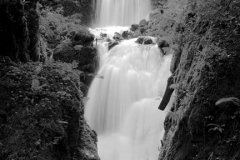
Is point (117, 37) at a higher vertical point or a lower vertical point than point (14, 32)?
higher

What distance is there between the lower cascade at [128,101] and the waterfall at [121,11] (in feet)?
36.3

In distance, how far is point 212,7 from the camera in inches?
265

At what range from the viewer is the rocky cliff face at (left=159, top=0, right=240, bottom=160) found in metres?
5.39

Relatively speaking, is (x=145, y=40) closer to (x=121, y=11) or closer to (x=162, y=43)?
(x=162, y=43)

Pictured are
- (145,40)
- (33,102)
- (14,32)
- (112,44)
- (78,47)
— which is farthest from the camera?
(112,44)

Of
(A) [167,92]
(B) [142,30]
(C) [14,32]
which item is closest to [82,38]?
(B) [142,30]

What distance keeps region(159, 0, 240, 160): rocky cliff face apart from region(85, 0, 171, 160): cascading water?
225 inches

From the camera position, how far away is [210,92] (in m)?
5.98

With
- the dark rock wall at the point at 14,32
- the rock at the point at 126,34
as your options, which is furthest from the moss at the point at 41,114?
the rock at the point at 126,34

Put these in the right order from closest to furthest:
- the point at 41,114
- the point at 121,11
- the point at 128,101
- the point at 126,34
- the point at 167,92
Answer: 1. the point at 41,114
2. the point at 167,92
3. the point at 128,101
4. the point at 126,34
5. the point at 121,11

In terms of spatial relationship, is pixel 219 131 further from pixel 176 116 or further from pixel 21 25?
pixel 21 25

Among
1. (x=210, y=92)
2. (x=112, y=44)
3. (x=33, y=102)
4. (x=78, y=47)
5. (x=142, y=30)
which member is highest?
(x=142, y=30)

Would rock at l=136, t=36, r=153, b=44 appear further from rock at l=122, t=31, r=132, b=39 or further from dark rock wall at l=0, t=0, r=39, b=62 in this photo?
dark rock wall at l=0, t=0, r=39, b=62

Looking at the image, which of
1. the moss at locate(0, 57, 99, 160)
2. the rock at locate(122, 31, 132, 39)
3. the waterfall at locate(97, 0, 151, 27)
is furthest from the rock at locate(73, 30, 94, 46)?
the waterfall at locate(97, 0, 151, 27)
